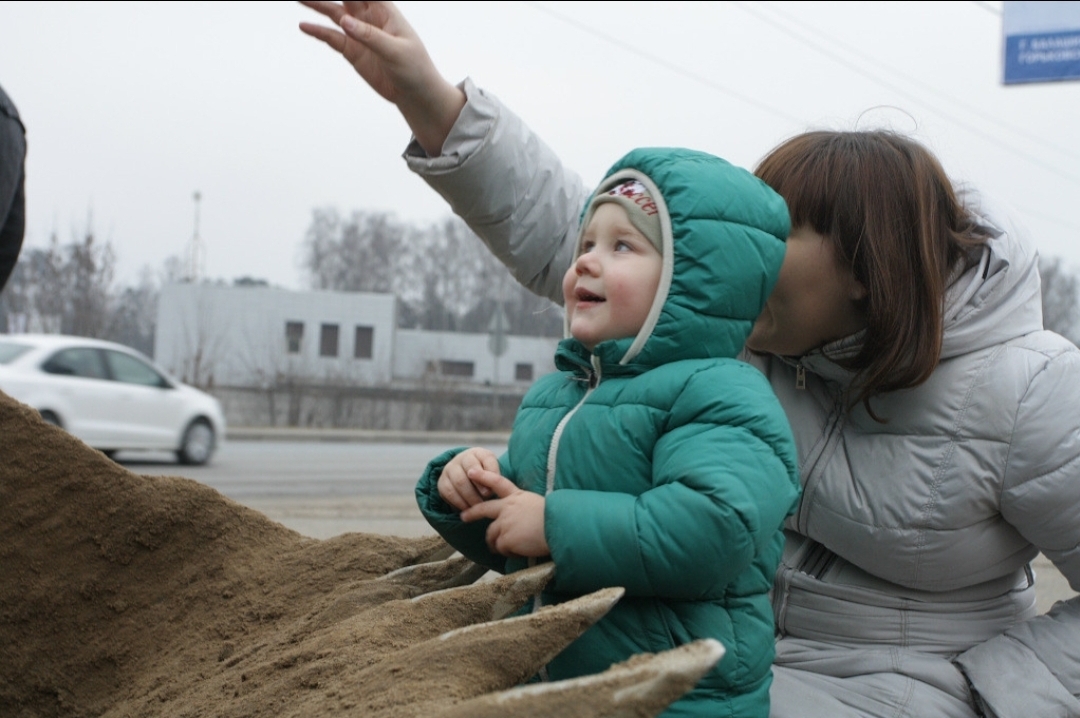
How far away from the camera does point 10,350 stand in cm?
1231

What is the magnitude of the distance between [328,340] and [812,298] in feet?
144

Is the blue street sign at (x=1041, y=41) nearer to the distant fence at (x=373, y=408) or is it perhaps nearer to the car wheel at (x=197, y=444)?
the car wheel at (x=197, y=444)

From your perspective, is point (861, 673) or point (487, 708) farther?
point (861, 673)

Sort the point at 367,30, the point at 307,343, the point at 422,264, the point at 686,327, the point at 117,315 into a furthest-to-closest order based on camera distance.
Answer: the point at 422,264 < the point at 307,343 < the point at 117,315 < the point at 367,30 < the point at 686,327

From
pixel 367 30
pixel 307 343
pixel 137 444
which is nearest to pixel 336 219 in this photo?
pixel 307 343

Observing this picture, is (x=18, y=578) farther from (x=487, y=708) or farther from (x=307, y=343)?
(x=307, y=343)

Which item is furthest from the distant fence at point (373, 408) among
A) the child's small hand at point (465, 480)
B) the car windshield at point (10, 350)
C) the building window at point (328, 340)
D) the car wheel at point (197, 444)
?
the child's small hand at point (465, 480)

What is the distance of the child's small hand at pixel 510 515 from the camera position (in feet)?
5.01

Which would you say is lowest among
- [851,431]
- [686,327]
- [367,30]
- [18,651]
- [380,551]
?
[18,651]

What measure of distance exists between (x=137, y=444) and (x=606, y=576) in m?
13.2

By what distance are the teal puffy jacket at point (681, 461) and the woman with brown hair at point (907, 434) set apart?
0.86 feet

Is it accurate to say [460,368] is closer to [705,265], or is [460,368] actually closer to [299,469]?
[299,469]

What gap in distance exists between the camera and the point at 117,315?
31.0 metres

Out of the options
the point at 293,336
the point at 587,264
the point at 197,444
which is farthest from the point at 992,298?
the point at 293,336
